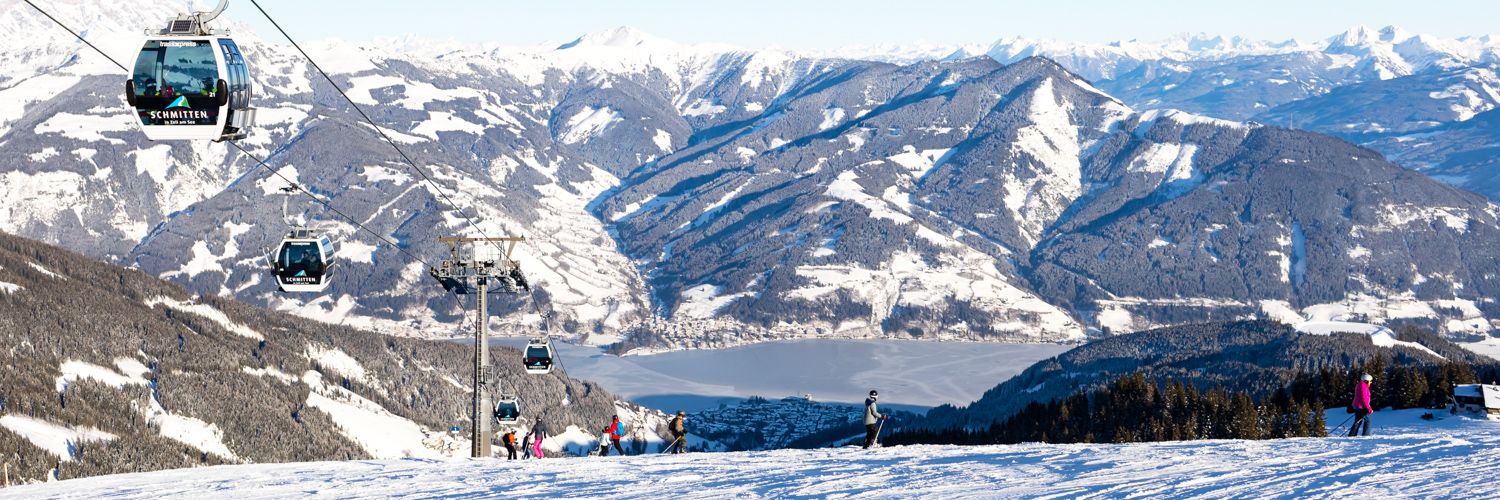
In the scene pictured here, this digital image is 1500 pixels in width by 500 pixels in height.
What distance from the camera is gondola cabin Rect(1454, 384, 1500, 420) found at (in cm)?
4550

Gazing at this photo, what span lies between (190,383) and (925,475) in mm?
113177

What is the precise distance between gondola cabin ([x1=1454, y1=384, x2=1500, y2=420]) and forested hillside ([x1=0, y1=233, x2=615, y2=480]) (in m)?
71.9

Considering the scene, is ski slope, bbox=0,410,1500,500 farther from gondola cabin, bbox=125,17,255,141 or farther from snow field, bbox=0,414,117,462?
snow field, bbox=0,414,117,462

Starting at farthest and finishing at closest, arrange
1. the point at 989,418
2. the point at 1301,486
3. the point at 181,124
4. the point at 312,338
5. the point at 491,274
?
1. the point at 989,418
2. the point at 312,338
3. the point at 491,274
4. the point at 1301,486
5. the point at 181,124

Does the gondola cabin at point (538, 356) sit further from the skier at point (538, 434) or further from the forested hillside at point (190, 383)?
the forested hillside at point (190, 383)

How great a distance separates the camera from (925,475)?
24.0 metres

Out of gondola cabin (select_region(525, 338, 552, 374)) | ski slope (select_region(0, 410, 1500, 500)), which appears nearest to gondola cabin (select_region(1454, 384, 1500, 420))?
ski slope (select_region(0, 410, 1500, 500))

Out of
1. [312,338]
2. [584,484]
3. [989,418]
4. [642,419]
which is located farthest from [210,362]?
[584,484]

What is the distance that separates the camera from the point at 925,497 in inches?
829

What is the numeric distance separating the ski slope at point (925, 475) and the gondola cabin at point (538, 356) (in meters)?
22.0

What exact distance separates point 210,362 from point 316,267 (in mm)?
110916

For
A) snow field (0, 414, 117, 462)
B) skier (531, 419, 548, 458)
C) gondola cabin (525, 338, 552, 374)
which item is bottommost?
snow field (0, 414, 117, 462)

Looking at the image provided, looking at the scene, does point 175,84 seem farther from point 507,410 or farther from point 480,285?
point 507,410

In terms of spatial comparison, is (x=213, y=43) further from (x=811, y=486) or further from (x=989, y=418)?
(x=989, y=418)
